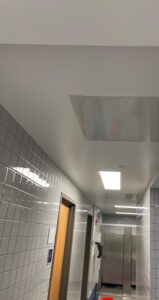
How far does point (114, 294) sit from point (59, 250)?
173 inches

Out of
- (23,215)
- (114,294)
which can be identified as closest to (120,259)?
(114,294)

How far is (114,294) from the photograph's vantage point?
6.25 meters

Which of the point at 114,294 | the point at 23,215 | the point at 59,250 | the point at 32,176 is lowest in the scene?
the point at 114,294

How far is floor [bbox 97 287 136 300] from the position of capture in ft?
19.6

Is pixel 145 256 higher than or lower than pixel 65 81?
lower

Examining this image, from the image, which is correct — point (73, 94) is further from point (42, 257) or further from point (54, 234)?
point (54, 234)

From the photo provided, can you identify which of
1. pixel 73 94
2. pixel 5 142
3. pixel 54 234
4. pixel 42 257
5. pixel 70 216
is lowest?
pixel 42 257

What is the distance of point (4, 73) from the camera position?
39.1 inches

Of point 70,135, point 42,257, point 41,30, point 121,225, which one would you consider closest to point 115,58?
point 41,30

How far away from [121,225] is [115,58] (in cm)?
753

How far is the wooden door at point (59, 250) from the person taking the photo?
108 inches

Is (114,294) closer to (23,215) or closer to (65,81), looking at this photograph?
(23,215)

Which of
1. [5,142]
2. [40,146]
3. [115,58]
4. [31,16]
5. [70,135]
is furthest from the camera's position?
[40,146]

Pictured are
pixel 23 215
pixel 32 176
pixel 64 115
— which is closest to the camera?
pixel 64 115
